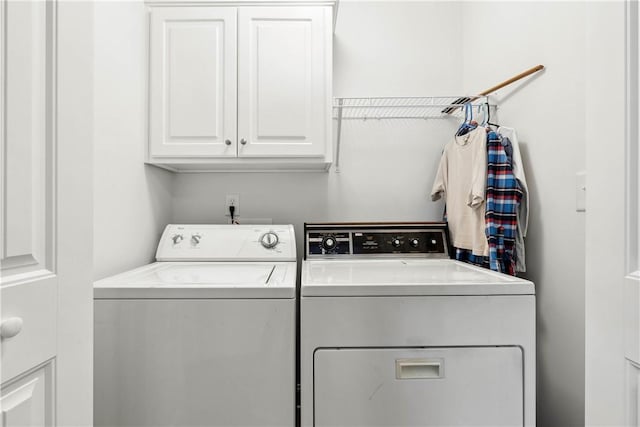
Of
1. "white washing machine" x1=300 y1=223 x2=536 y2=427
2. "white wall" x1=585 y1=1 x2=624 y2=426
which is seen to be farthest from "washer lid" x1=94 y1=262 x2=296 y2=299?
"white wall" x1=585 y1=1 x2=624 y2=426

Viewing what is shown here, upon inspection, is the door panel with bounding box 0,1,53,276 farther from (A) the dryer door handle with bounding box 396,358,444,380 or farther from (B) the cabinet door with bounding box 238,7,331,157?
(B) the cabinet door with bounding box 238,7,331,157

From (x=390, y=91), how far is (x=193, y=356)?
5.77 feet

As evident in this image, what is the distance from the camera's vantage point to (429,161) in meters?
2.04

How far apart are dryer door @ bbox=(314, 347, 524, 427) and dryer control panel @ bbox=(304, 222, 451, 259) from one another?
739mm

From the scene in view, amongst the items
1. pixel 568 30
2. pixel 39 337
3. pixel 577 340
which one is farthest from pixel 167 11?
pixel 577 340

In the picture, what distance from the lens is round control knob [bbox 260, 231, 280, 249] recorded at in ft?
5.67

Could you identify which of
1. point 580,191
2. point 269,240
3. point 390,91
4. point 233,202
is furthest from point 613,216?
point 233,202

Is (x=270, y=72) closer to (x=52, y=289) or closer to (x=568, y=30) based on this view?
(x=568, y=30)

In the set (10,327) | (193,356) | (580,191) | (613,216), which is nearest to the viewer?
(10,327)

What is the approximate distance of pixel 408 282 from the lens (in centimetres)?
113

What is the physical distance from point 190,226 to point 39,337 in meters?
1.28

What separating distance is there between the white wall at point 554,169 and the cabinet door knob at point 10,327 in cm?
156

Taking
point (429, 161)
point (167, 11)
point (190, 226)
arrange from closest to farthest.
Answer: point (167, 11)
point (190, 226)
point (429, 161)

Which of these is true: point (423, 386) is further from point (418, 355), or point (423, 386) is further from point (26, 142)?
point (26, 142)
